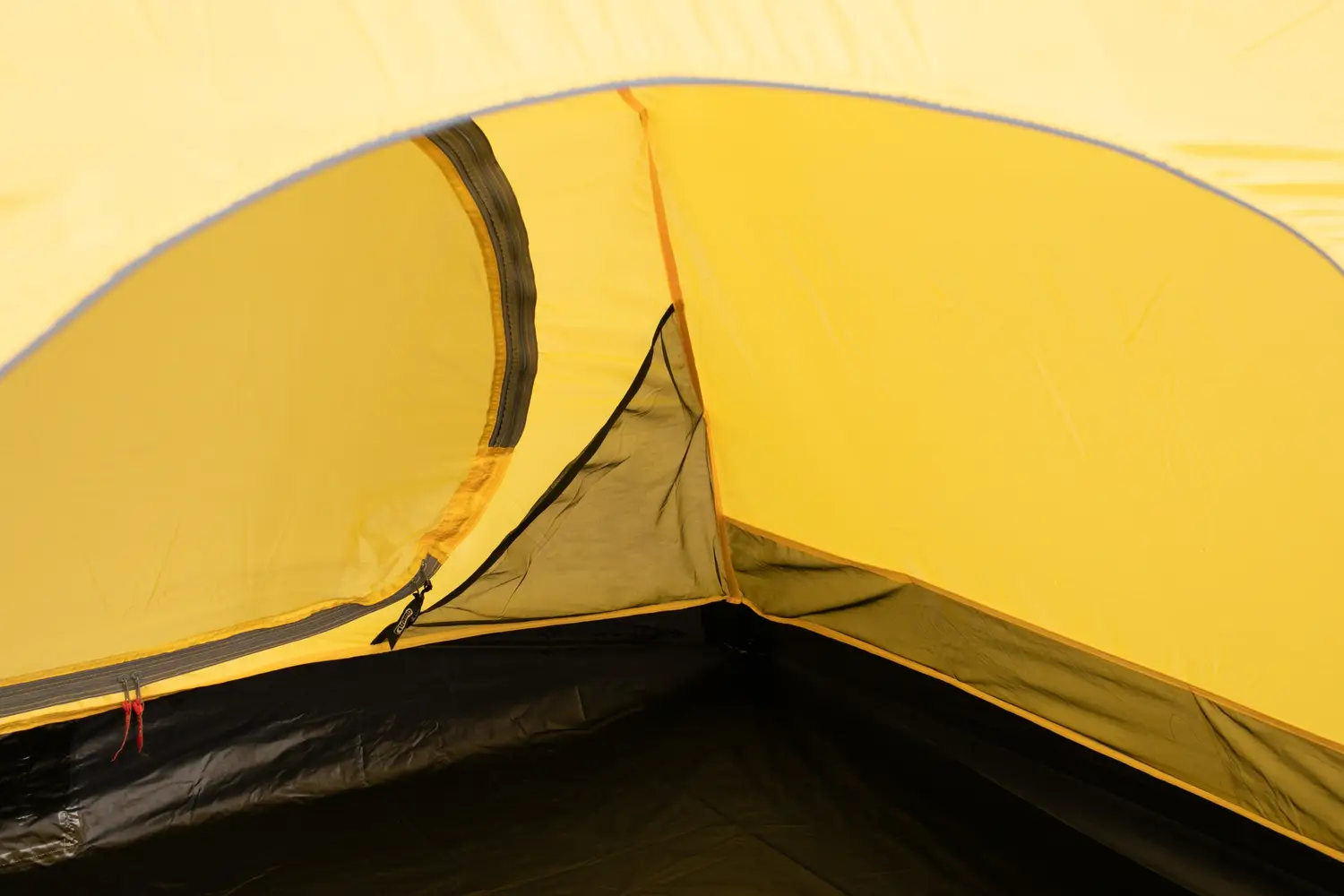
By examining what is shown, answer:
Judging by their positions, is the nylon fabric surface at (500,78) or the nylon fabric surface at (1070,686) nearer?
the nylon fabric surface at (500,78)

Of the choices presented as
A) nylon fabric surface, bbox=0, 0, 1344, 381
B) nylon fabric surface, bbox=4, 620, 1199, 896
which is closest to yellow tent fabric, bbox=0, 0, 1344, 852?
nylon fabric surface, bbox=0, 0, 1344, 381

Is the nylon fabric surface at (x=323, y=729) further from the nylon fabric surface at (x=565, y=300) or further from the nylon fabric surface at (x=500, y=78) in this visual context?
the nylon fabric surface at (x=500, y=78)

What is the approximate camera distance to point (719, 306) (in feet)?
5.40

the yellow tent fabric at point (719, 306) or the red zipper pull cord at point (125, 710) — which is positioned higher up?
the yellow tent fabric at point (719, 306)

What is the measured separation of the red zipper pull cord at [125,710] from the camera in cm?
151

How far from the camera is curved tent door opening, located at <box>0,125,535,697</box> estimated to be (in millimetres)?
1477

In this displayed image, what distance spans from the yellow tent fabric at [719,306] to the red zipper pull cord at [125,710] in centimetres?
4

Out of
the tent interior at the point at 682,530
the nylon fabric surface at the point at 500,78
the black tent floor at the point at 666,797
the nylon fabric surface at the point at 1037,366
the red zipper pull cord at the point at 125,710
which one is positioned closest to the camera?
the nylon fabric surface at the point at 500,78

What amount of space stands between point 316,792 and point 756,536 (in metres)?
0.75

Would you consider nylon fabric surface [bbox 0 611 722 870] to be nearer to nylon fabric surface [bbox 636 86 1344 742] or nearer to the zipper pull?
the zipper pull

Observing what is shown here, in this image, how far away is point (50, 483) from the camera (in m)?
1.49

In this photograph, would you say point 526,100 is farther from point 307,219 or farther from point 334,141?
point 307,219

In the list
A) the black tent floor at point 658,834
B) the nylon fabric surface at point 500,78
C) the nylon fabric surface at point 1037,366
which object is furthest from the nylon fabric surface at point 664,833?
the nylon fabric surface at point 500,78

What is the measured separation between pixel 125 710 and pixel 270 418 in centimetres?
43
